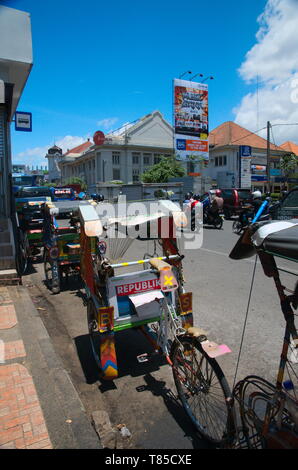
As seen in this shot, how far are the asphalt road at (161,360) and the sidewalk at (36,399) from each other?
26cm

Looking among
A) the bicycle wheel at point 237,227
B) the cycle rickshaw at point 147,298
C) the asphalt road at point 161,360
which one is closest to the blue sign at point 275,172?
the bicycle wheel at point 237,227

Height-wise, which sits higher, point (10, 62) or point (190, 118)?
point (190, 118)

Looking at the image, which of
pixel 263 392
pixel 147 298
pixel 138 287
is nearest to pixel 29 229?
pixel 138 287

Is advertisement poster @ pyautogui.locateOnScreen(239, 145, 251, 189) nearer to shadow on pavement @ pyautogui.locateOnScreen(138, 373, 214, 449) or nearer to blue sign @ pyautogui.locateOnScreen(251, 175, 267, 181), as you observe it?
blue sign @ pyautogui.locateOnScreen(251, 175, 267, 181)

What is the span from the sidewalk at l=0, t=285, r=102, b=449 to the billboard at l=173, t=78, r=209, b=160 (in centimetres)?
3280

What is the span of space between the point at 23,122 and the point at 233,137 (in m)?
39.4

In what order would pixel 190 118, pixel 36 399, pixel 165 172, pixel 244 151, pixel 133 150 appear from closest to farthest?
pixel 36 399
pixel 190 118
pixel 165 172
pixel 244 151
pixel 133 150

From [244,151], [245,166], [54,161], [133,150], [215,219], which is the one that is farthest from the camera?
[54,161]

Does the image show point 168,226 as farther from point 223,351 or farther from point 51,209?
point 51,209

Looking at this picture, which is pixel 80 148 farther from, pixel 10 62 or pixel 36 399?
pixel 36 399

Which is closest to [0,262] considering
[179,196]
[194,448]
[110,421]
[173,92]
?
[110,421]

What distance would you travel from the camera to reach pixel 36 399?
Result: 10.2ft

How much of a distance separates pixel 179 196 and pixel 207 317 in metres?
19.9

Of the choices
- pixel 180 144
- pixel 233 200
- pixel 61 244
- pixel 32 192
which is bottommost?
pixel 61 244
